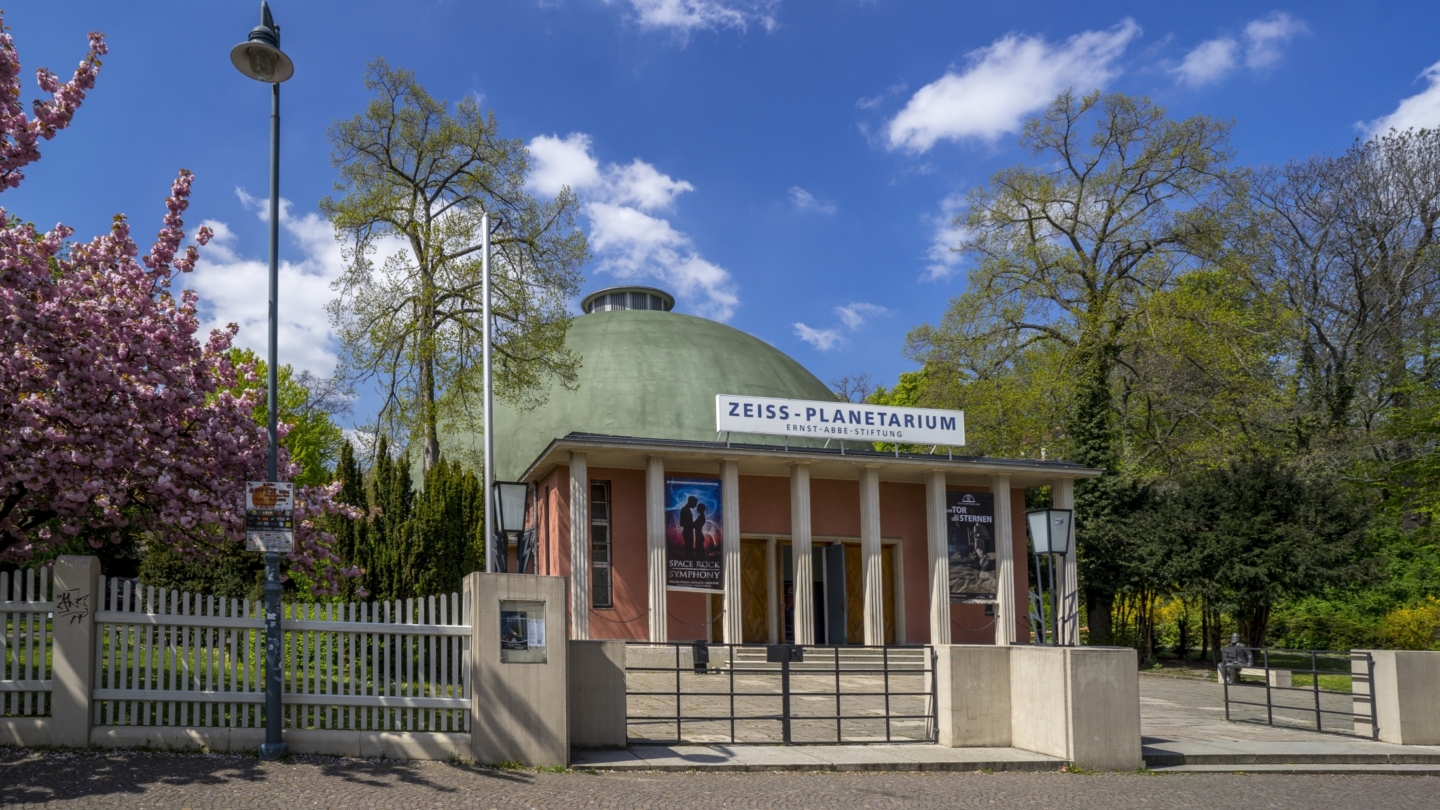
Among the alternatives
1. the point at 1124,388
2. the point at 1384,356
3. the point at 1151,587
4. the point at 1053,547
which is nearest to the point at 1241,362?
the point at 1124,388

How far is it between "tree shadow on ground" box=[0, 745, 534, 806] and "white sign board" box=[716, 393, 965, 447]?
14876mm

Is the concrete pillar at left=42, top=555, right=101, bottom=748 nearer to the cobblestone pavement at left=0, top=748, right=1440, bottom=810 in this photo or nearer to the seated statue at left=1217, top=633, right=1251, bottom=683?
the cobblestone pavement at left=0, top=748, right=1440, bottom=810

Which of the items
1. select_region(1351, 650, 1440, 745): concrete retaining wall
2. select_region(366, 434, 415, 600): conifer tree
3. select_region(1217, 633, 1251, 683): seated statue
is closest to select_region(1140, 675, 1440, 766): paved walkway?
select_region(1351, 650, 1440, 745): concrete retaining wall

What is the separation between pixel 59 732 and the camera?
32.9ft

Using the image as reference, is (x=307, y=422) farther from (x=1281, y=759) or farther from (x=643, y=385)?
(x=1281, y=759)

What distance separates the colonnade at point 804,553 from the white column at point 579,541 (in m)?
0.02

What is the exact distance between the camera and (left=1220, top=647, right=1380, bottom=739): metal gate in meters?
14.9

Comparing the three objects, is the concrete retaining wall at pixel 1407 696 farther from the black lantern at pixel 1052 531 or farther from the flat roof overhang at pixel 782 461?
the flat roof overhang at pixel 782 461

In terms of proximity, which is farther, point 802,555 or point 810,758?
point 802,555

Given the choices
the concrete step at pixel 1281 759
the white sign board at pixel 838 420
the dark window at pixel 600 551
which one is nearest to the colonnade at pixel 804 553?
the dark window at pixel 600 551

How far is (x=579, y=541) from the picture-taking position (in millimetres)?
23828

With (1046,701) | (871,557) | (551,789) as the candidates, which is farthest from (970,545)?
(551,789)

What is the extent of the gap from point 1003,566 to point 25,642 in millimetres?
22028

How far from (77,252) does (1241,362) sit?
3283cm
